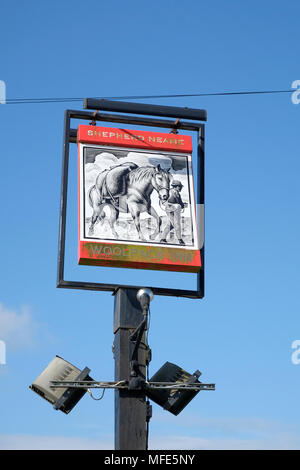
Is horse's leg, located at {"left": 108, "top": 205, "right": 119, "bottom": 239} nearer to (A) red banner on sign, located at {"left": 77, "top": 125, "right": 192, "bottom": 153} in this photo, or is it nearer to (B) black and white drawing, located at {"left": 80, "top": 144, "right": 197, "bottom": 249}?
(B) black and white drawing, located at {"left": 80, "top": 144, "right": 197, "bottom": 249}

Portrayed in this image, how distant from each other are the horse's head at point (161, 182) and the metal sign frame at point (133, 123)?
1.94 ft

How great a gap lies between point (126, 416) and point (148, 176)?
4151 mm

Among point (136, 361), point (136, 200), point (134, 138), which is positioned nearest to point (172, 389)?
point (136, 361)

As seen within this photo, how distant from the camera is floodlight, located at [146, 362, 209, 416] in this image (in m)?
14.6

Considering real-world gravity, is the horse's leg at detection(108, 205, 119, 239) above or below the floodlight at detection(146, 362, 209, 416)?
above

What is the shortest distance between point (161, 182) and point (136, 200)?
0.58m

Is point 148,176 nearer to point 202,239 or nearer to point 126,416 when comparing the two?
point 202,239

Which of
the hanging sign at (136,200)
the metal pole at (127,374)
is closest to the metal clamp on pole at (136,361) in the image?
the metal pole at (127,374)

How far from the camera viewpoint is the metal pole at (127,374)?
1431cm

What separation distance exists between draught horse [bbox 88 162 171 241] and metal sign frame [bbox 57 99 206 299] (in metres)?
0.60

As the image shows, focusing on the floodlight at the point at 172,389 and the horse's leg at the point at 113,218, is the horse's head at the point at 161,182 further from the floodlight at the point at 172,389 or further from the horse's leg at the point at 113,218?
the floodlight at the point at 172,389

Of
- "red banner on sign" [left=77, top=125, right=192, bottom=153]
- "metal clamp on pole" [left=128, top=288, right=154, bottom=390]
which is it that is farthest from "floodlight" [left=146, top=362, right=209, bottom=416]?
"red banner on sign" [left=77, top=125, right=192, bottom=153]

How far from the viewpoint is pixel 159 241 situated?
15.5 m

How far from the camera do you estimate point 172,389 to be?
48.0 feet
